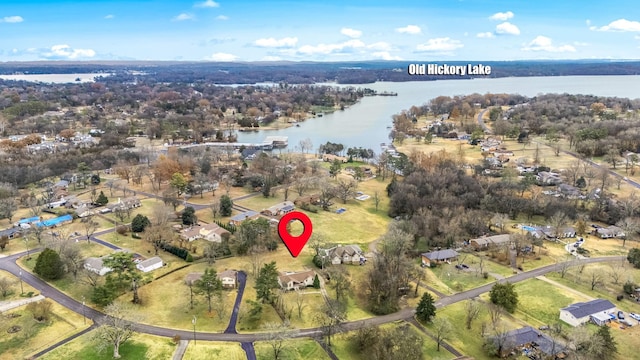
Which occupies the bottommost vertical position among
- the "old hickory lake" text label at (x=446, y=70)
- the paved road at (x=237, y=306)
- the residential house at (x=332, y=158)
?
the paved road at (x=237, y=306)

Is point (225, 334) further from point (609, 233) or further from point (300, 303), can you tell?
point (609, 233)

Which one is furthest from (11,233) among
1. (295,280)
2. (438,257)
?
(438,257)

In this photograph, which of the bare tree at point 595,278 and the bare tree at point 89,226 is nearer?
the bare tree at point 595,278

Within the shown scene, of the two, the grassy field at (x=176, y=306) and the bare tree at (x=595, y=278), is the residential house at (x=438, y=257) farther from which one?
the grassy field at (x=176, y=306)

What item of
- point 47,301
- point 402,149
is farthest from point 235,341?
point 402,149

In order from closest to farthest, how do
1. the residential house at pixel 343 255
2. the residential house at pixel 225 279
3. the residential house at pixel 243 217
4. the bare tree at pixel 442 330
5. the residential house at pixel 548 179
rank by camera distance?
the bare tree at pixel 442 330
the residential house at pixel 225 279
the residential house at pixel 343 255
the residential house at pixel 243 217
the residential house at pixel 548 179

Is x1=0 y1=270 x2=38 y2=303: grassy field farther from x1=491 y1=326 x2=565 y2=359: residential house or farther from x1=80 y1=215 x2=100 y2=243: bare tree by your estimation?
x1=491 y1=326 x2=565 y2=359: residential house

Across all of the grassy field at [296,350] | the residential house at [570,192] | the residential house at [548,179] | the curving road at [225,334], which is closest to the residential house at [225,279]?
the curving road at [225,334]

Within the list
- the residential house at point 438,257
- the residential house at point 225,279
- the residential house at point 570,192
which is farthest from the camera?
the residential house at point 570,192
